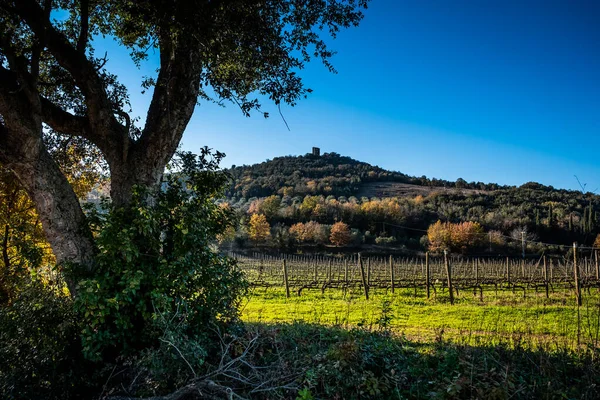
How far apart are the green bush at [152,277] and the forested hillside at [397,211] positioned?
55.2 meters

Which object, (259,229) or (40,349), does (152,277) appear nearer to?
(40,349)

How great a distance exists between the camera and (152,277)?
5.25 metres

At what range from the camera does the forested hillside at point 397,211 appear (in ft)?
218

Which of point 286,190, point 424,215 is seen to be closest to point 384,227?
point 424,215

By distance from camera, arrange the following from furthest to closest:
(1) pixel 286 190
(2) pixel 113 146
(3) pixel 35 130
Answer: (1) pixel 286 190
(2) pixel 113 146
(3) pixel 35 130

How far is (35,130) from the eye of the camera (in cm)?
562

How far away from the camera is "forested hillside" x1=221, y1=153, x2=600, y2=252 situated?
2611 inches

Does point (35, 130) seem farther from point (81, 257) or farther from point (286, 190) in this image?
point (286, 190)

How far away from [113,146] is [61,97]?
3.27 m

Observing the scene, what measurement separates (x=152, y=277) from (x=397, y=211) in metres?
77.8

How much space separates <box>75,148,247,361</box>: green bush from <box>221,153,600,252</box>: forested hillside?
181 ft

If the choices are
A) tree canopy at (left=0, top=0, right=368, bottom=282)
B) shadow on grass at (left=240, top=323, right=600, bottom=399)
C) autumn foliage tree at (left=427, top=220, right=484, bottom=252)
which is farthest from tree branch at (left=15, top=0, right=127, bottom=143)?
autumn foliage tree at (left=427, top=220, right=484, bottom=252)

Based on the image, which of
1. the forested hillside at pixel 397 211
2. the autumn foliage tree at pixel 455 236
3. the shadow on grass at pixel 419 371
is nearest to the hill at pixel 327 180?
the forested hillside at pixel 397 211

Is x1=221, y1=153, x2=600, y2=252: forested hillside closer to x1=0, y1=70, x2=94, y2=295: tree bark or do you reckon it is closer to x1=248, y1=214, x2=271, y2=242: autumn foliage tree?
x1=248, y1=214, x2=271, y2=242: autumn foliage tree
